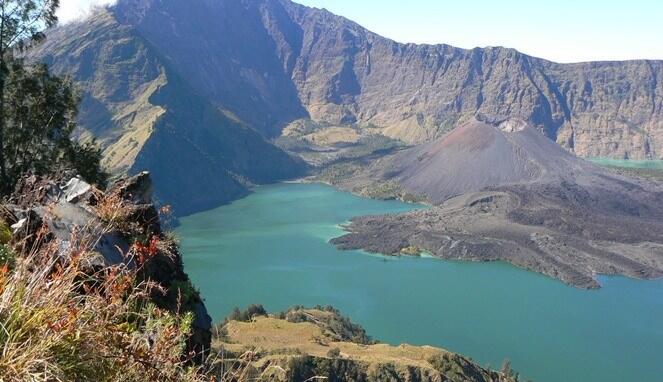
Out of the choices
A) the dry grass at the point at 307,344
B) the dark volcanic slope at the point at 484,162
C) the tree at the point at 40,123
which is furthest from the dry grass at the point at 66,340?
the dark volcanic slope at the point at 484,162

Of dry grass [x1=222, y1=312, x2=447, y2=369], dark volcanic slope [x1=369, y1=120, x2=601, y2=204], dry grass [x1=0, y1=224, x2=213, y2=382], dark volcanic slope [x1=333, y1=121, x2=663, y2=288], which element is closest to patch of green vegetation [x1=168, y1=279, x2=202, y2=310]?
dry grass [x1=0, y1=224, x2=213, y2=382]

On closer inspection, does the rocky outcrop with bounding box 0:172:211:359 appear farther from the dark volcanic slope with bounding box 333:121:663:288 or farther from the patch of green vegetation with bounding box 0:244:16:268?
the dark volcanic slope with bounding box 333:121:663:288

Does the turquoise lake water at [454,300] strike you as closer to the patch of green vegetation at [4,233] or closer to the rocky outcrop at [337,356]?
the rocky outcrop at [337,356]

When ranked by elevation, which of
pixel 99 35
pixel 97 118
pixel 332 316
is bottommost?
pixel 332 316

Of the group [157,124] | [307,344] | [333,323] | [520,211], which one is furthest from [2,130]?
Result: [157,124]

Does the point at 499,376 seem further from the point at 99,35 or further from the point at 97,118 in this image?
the point at 99,35

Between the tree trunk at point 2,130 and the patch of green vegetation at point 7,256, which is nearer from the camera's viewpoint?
the patch of green vegetation at point 7,256

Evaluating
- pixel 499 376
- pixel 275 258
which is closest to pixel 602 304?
pixel 499 376
